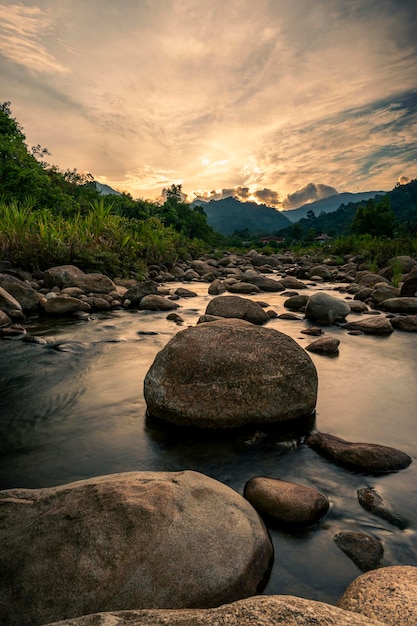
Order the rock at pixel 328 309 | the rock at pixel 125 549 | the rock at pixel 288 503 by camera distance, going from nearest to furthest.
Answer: the rock at pixel 125 549 → the rock at pixel 288 503 → the rock at pixel 328 309

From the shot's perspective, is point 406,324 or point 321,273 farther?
point 321,273

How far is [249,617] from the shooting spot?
1.02 m

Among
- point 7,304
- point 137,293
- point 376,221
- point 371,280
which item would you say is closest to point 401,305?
point 371,280

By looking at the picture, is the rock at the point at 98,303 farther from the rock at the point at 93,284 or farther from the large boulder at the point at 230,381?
the large boulder at the point at 230,381

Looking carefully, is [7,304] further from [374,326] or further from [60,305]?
[374,326]

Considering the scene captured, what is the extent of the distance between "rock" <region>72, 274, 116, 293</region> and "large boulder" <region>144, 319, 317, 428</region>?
22.3 feet

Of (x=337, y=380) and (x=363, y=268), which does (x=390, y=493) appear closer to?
(x=337, y=380)

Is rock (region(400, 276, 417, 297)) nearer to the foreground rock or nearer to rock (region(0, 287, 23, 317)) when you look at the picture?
rock (region(0, 287, 23, 317))

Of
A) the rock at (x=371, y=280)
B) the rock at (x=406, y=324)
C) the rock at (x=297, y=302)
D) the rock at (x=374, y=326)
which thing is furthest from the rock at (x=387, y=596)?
the rock at (x=371, y=280)

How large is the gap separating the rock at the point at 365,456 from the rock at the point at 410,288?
772 cm

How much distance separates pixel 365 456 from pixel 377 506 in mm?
452

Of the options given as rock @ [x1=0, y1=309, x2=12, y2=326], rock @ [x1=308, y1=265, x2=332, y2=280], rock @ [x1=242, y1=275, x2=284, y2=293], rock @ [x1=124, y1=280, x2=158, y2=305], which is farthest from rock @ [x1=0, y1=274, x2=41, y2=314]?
rock @ [x1=308, y1=265, x2=332, y2=280]

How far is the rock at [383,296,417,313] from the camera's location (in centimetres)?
851

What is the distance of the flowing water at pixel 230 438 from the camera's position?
2.12 meters
